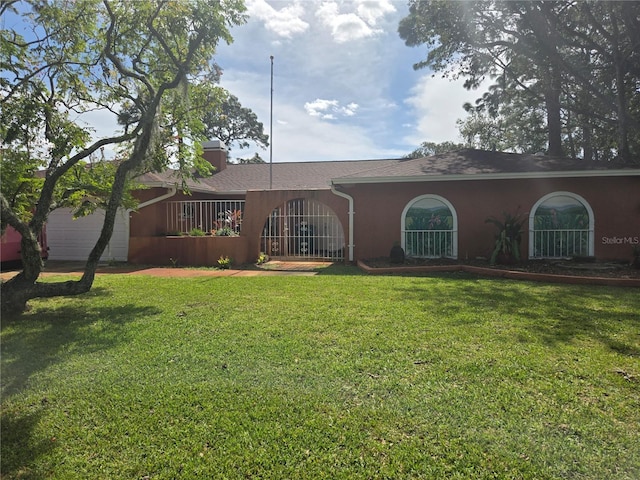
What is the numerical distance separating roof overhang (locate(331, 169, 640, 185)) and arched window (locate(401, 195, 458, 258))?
702 millimetres

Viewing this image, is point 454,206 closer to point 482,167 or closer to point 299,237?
point 482,167

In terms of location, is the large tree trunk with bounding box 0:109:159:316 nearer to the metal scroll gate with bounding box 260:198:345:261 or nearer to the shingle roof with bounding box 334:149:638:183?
the shingle roof with bounding box 334:149:638:183

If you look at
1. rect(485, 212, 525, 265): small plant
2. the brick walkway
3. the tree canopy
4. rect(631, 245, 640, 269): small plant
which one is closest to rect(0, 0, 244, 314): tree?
the brick walkway

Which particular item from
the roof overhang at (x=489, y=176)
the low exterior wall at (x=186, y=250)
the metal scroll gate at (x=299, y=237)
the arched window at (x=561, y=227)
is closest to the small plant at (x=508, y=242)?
the roof overhang at (x=489, y=176)

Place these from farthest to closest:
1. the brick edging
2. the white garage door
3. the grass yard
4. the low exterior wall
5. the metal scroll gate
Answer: the white garage door, the metal scroll gate, the low exterior wall, the brick edging, the grass yard

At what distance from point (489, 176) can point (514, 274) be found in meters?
3.30

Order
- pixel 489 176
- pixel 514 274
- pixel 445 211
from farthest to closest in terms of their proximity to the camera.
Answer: pixel 445 211
pixel 489 176
pixel 514 274

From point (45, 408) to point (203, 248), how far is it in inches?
356

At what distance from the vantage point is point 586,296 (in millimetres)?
6559

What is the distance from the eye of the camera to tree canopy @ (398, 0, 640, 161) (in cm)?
1404

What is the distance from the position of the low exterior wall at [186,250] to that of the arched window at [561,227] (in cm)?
870

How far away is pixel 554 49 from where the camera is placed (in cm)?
1436

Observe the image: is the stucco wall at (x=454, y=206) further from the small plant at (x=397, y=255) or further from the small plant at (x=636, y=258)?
the small plant at (x=636, y=258)

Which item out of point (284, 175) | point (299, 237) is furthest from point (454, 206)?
point (284, 175)
